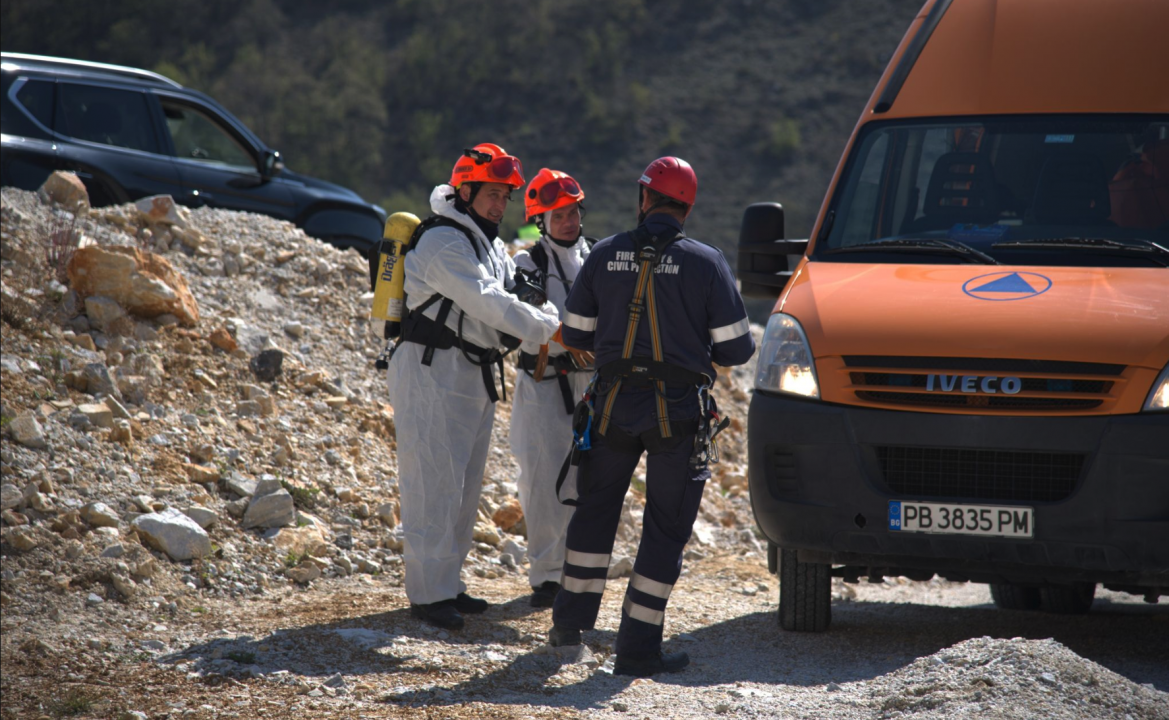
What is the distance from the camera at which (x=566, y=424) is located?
20.6ft

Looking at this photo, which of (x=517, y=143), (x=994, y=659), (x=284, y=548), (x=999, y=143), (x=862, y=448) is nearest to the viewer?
(x=994, y=659)

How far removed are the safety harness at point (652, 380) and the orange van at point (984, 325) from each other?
30cm

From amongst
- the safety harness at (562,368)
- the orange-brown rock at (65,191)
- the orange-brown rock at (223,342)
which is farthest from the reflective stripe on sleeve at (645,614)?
the orange-brown rock at (65,191)

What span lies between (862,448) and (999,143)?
187 cm

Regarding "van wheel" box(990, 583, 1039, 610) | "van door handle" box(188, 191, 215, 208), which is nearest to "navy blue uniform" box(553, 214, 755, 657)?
"van wheel" box(990, 583, 1039, 610)

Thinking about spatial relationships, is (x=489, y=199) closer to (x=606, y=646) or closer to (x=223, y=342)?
(x=606, y=646)

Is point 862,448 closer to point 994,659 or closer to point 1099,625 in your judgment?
point 994,659

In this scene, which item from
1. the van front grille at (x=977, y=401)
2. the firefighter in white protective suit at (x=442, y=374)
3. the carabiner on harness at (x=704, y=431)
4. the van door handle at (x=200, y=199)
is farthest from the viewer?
the van door handle at (x=200, y=199)

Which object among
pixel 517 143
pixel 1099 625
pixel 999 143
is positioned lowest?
pixel 1099 625

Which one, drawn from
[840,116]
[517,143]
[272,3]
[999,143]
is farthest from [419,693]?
[272,3]

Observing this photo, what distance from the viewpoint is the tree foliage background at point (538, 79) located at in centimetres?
3425

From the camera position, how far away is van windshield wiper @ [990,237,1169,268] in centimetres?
507

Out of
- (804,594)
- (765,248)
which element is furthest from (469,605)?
(765,248)

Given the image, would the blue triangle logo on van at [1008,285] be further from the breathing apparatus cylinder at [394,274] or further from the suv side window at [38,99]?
the suv side window at [38,99]
